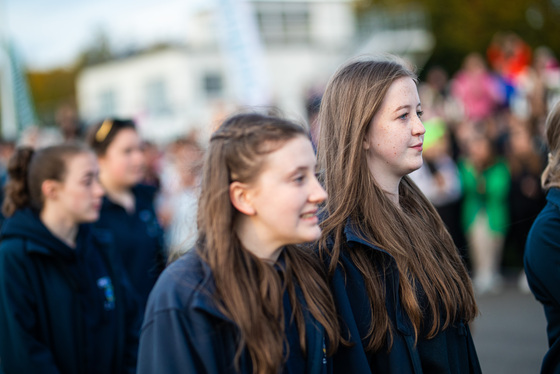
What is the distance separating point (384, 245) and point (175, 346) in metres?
1.03

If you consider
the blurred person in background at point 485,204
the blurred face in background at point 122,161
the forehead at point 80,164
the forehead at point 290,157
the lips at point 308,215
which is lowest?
the blurred person in background at point 485,204

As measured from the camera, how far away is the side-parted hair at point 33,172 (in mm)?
4176

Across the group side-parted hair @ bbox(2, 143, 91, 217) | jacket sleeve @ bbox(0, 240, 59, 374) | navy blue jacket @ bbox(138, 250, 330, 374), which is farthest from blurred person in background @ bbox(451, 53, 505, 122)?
navy blue jacket @ bbox(138, 250, 330, 374)

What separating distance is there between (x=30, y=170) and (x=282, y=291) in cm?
246

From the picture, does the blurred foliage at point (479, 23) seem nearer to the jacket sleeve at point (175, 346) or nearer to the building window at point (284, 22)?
the building window at point (284, 22)

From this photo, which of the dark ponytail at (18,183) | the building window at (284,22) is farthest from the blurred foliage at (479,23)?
the dark ponytail at (18,183)

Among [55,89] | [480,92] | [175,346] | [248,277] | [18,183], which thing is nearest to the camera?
[175,346]

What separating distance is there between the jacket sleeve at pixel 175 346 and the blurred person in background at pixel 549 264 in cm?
177

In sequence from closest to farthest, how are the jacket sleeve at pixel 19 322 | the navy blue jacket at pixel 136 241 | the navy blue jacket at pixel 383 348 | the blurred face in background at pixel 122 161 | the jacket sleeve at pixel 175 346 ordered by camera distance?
1. the jacket sleeve at pixel 175 346
2. the navy blue jacket at pixel 383 348
3. the jacket sleeve at pixel 19 322
4. the navy blue jacket at pixel 136 241
5. the blurred face in background at pixel 122 161

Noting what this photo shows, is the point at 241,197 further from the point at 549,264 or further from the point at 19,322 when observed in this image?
the point at 19,322

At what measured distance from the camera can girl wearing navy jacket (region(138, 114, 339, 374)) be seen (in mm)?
2275

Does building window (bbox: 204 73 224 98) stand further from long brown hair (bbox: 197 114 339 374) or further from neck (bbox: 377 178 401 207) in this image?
long brown hair (bbox: 197 114 339 374)

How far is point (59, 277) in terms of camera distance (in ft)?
12.9

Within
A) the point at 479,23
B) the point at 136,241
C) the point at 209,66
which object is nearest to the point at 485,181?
the point at 136,241
